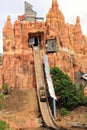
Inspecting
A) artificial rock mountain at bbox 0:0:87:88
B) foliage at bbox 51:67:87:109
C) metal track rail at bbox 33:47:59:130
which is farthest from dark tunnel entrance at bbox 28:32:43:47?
foliage at bbox 51:67:87:109

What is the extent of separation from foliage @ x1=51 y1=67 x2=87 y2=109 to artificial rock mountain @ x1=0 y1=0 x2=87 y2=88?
3964mm

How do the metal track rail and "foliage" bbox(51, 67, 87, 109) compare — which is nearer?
the metal track rail

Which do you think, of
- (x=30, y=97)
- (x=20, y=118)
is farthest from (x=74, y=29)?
(x=20, y=118)

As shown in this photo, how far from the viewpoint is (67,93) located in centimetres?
5047

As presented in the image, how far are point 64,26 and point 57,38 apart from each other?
3.92 meters

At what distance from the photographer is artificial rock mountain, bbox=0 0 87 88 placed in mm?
56094

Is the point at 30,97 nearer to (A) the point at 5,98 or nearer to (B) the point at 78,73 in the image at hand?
(A) the point at 5,98

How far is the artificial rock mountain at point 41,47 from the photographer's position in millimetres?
56094

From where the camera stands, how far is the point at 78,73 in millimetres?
59625

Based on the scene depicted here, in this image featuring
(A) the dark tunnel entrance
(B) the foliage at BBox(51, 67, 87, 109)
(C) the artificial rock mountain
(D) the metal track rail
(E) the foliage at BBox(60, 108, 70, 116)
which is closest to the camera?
(D) the metal track rail

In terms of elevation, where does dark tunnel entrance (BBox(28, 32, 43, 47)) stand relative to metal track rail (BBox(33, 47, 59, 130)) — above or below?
above

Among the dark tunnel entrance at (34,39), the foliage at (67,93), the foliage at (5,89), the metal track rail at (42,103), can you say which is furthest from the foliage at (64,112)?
the dark tunnel entrance at (34,39)

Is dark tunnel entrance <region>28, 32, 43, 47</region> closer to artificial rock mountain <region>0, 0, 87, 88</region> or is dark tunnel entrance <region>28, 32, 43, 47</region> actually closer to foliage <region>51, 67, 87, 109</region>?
artificial rock mountain <region>0, 0, 87, 88</region>

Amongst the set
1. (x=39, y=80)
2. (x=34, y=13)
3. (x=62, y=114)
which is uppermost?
(x=34, y=13)
